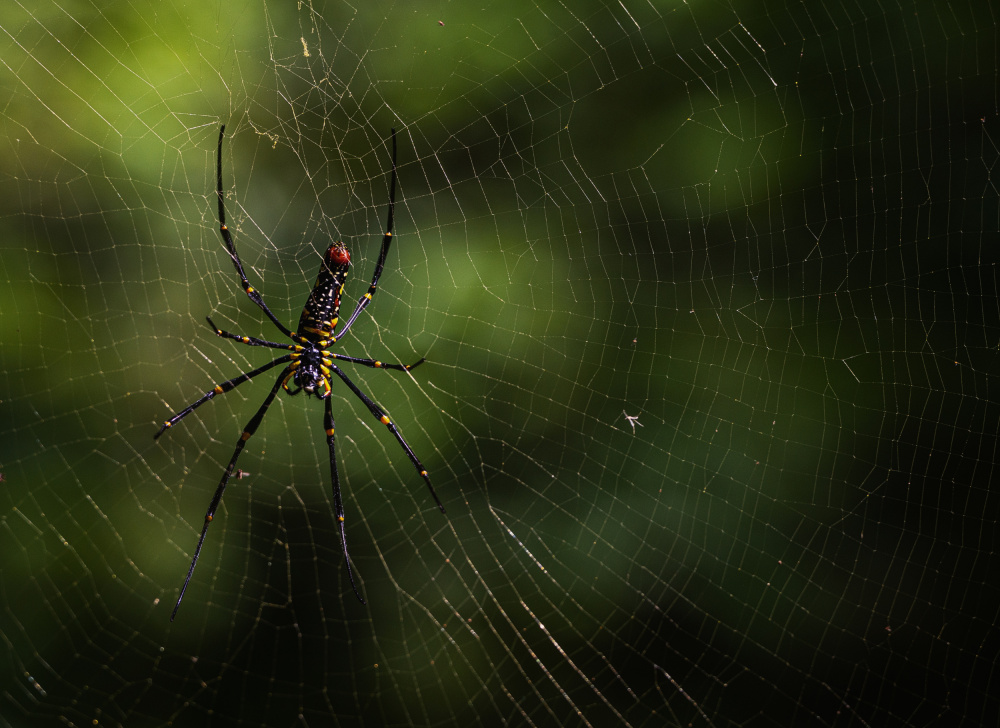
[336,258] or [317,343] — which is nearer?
[336,258]

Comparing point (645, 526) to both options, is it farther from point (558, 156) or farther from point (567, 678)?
point (558, 156)

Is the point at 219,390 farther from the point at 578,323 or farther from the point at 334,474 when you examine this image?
the point at 578,323

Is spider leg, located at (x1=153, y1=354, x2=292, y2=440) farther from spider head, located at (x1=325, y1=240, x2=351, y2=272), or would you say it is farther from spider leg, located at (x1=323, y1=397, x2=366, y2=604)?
spider head, located at (x1=325, y1=240, x2=351, y2=272)

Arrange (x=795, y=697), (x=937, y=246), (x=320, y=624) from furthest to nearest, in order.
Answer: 1. (x=320, y=624)
2. (x=795, y=697)
3. (x=937, y=246)

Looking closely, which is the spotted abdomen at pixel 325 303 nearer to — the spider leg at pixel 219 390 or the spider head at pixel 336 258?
the spider head at pixel 336 258

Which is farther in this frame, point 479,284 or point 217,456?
point 217,456

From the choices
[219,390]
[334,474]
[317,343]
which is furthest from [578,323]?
[219,390]

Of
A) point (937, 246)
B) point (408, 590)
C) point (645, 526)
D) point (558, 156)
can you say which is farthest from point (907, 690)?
point (558, 156)

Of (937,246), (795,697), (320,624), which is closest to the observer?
(937,246)

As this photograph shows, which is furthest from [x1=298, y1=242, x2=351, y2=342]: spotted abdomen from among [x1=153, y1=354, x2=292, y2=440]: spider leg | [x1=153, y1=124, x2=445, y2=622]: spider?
[x1=153, y1=354, x2=292, y2=440]: spider leg
